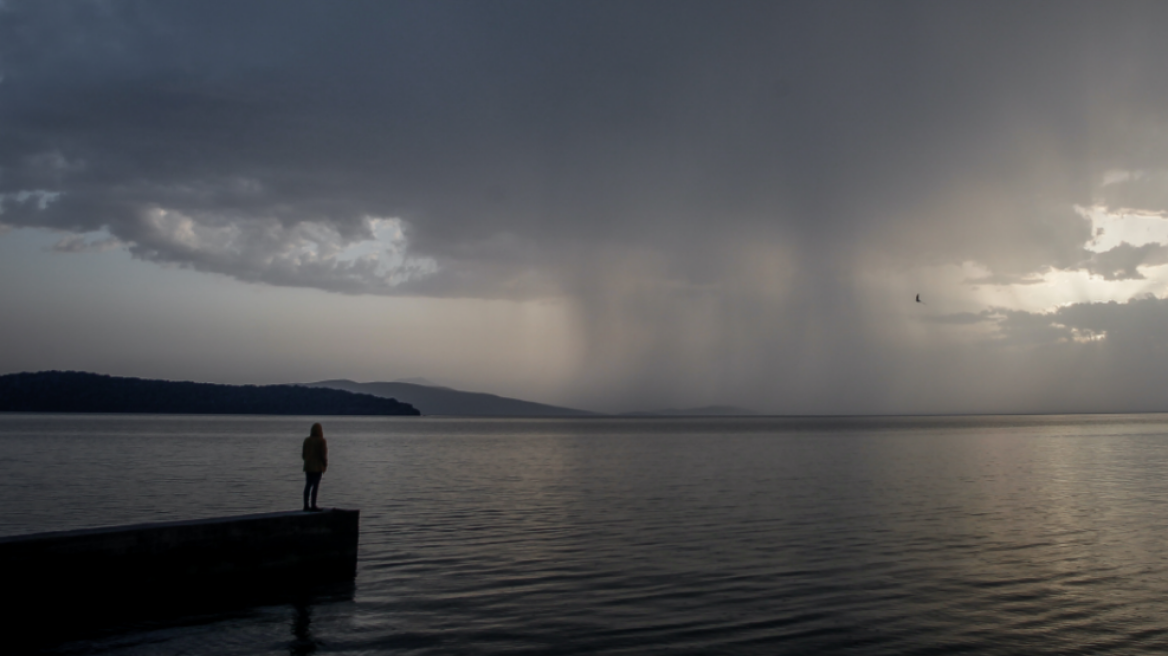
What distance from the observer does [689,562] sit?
2056cm

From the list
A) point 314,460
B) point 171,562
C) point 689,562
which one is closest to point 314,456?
point 314,460

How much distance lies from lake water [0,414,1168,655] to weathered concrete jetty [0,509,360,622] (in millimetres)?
1201

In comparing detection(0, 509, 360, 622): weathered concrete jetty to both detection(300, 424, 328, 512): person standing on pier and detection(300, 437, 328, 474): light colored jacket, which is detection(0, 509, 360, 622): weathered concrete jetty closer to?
detection(300, 424, 328, 512): person standing on pier

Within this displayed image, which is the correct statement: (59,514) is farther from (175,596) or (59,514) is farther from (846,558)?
(846,558)

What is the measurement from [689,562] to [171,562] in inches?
484

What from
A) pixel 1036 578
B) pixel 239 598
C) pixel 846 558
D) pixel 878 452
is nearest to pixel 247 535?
pixel 239 598

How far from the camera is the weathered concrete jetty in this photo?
1359 centimetres

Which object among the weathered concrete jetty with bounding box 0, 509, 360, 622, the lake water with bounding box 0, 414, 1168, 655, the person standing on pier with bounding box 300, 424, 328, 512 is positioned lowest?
the lake water with bounding box 0, 414, 1168, 655

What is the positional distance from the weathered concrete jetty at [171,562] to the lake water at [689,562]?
1.20 metres

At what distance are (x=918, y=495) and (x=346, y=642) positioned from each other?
32.3 metres

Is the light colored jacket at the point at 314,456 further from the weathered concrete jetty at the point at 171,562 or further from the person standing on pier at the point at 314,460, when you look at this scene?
the weathered concrete jetty at the point at 171,562

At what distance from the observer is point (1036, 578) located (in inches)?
742

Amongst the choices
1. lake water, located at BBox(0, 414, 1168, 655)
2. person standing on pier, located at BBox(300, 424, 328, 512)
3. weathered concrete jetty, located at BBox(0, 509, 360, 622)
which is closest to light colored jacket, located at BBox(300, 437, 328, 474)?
person standing on pier, located at BBox(300, 424, 328, 512)

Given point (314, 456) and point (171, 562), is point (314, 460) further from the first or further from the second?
point (171, 562)
